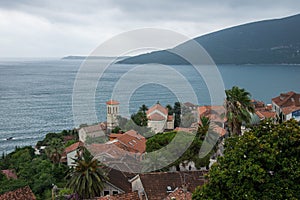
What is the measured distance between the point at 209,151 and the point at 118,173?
6752 millimetres

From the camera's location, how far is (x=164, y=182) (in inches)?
802

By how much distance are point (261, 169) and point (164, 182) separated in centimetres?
1132

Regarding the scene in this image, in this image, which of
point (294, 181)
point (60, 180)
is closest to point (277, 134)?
point (294, 181)

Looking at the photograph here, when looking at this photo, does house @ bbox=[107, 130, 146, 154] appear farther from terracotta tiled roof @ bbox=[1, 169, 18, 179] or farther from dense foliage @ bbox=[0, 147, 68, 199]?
terracotta tiled roof @ bbox=[1, 169, 18, 179]

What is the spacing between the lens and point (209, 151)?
26.1 m

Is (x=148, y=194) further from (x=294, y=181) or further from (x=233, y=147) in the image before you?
(x=294, y=181)

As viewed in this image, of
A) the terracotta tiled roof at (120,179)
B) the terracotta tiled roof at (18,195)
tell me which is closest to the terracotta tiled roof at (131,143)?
the terracotta tiled roof at (120,179)

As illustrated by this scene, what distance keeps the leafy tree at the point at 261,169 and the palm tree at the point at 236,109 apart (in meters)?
8.54

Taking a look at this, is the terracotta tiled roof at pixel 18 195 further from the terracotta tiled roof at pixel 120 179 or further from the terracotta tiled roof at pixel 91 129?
the terracotta tiled roof at pixel 91 129

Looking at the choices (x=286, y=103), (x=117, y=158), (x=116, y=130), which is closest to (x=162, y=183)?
(x=117, y=158)

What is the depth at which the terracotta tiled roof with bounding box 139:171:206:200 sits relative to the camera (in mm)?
19375

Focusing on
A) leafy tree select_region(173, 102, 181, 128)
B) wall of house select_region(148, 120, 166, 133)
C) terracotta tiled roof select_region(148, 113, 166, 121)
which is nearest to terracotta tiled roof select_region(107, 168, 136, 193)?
wall of house select_region(148, 120, 166, 133)

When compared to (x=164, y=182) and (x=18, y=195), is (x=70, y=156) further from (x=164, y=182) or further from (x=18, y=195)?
(x=164, y=182)

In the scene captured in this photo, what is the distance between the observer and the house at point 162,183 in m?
19.4
